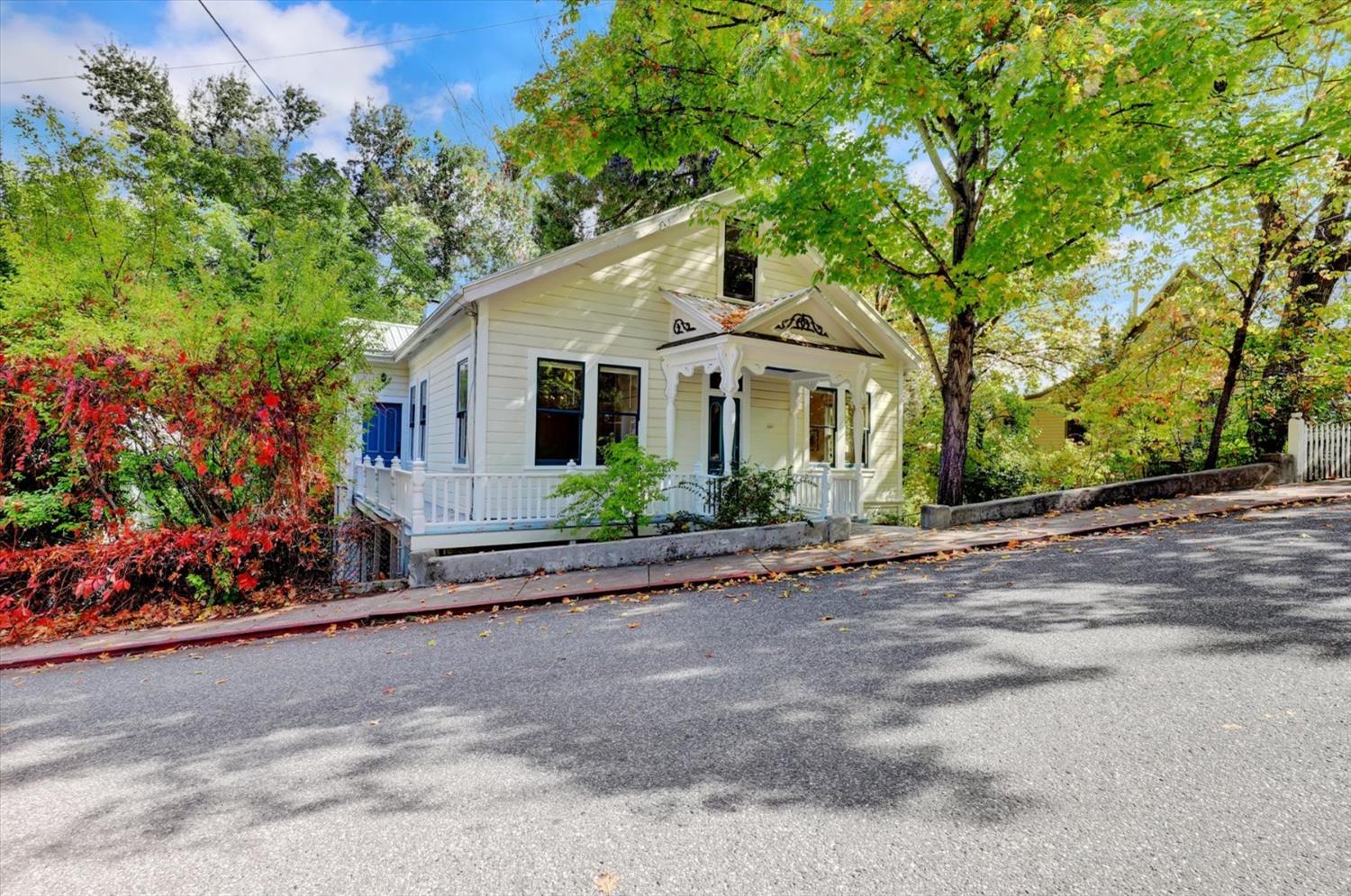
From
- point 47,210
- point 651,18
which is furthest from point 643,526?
point 47,210

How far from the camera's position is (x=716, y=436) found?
12.2 meters

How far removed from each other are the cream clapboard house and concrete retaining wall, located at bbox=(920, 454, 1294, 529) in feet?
5.91

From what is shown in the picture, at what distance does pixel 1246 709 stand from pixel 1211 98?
9.70 metres

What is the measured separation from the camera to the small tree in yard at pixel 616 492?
350 inches

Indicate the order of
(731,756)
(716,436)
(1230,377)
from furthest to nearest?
(1230,377) < (716,436) < (731,756)

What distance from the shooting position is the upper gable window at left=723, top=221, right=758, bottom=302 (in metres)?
12.6

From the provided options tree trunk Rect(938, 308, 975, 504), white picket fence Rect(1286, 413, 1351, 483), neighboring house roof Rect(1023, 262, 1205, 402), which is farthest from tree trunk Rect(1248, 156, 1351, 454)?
tree trunk Rect(938, 308, 975, 504)

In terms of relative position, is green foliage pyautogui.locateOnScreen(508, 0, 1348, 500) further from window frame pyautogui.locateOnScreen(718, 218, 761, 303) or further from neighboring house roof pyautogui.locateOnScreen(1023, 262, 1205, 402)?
neighboring house roof pyautogui.locateOnScreen(1023, 262, 1205, 402)

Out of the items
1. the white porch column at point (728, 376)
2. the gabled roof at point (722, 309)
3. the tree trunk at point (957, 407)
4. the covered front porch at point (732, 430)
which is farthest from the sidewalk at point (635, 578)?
the gabled roof at point (722, 309)

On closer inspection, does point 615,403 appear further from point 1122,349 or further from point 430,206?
point 430,206

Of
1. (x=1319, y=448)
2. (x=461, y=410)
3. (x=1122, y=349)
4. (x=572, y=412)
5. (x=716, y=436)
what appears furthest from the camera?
(x=1122, y=349)

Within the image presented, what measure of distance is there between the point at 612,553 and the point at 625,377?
3.85 metres

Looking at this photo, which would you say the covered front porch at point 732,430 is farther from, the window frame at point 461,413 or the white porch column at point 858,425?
the window frame at point 461,413

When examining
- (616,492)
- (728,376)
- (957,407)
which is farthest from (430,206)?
(957,407)
